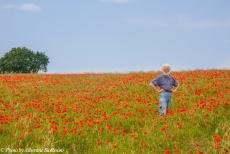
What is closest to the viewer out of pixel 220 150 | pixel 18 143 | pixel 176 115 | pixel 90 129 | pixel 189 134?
pixel 220 150

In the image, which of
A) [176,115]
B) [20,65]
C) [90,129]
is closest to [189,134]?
[176,115]

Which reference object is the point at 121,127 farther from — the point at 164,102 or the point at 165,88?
the point at 165,88

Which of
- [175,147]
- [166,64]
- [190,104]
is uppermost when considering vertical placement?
→ [166,64]

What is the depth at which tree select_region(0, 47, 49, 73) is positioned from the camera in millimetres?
66125

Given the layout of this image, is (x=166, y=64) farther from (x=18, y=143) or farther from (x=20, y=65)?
(x=20, y=65)

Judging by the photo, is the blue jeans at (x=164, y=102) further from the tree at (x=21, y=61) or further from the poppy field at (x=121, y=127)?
the tree at (x=21, y=61)

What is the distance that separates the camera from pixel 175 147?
334 inches

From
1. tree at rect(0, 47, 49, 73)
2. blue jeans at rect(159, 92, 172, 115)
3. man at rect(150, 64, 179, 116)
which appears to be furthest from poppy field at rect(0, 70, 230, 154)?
tree at rect(0, 47, 49, 73)

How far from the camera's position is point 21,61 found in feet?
218

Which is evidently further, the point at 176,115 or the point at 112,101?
the point at 112,101

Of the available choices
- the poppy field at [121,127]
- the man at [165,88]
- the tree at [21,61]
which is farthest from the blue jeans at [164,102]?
the tree at [21,61]

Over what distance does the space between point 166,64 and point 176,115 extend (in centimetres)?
204

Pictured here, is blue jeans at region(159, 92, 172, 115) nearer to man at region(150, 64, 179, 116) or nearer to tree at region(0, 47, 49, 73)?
man at region(150, 64, 179, 116)

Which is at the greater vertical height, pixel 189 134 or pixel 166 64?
pixel 166 64
